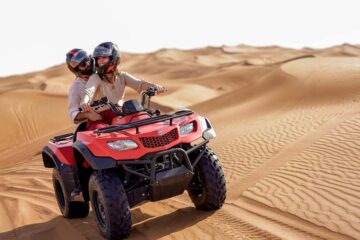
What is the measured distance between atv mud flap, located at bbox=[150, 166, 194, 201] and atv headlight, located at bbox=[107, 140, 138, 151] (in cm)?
39

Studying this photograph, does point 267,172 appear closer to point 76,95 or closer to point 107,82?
point 107,82

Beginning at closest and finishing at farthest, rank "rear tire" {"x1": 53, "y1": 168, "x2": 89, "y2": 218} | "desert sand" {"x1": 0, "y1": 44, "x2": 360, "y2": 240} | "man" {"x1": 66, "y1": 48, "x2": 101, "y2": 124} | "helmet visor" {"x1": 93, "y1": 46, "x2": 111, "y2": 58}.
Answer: "desert sand" {"x1": 0, "y1": 44, "x2": 360, "y2": 240} < "helmet visor" {"x1": 93, "y1": 46, "x2": 111, "y2": 58} < "man" {"x1": 66, "y1": 48, "x2": 101, "y2": 124} < "rear tire" {"x1": 53, "y1": 168, "x2": 89, "y2": 218}

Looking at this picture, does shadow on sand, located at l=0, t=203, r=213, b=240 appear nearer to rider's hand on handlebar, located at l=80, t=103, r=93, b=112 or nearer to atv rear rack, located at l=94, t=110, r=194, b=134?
atv rear rack, located at l=94, t=110, r=194, b=134

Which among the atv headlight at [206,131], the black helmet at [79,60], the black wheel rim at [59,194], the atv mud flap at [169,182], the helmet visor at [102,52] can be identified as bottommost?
the black wheel rim at [59,194]

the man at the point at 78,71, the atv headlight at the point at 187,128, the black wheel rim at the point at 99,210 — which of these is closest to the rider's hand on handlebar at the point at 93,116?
the man at the point at 78,71

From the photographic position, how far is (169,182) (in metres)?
5.64

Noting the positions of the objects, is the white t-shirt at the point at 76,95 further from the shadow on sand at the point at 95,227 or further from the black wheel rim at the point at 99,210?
the shadow on sand at the point at 95,227

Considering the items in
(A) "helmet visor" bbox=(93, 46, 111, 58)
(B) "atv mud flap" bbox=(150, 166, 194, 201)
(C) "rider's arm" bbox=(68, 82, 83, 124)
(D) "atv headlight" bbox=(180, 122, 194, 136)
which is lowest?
(B) "atv mud flap" bbox=(150, 166, 194, 201)

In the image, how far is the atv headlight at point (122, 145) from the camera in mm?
5562

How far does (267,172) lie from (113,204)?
4195mm

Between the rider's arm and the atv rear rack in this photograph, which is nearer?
the atv rear rack

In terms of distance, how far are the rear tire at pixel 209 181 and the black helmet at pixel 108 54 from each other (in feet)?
4.83

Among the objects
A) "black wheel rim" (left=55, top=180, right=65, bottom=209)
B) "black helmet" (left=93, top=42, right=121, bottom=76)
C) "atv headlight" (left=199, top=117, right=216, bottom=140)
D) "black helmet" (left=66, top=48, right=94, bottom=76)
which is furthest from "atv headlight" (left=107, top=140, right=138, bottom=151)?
"black wheel rim" (left=55, top=180, right=65, bottom=209)

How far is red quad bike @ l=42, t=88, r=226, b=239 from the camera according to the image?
18.3ft
